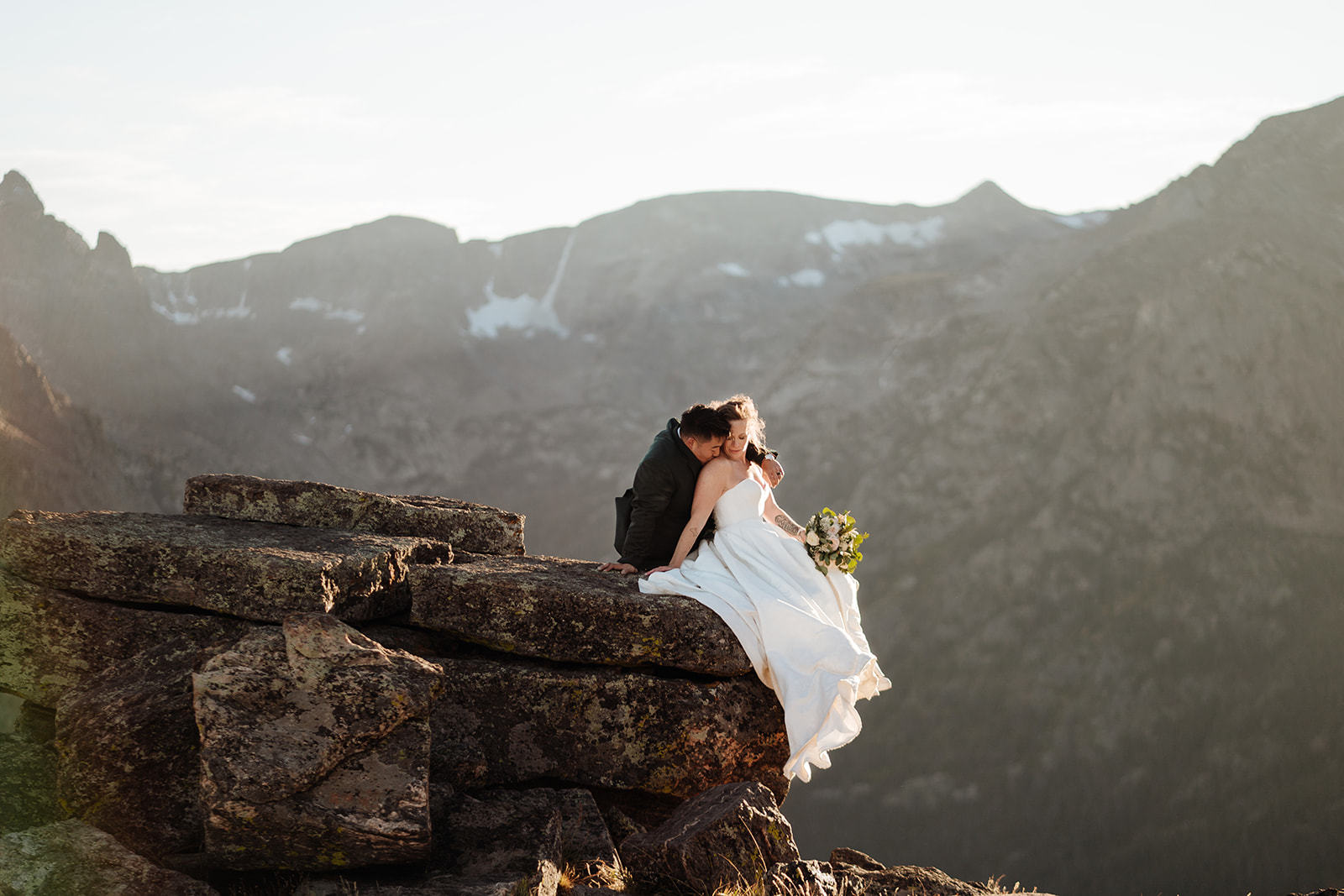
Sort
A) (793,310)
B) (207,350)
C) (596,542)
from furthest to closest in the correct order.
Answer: (793,310)
(207,350)
(596,542)

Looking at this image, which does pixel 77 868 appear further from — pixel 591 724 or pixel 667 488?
pixel 667 488

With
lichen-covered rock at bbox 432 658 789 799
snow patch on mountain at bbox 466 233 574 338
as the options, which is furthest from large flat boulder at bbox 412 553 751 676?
snow patch on mountain at bbox 466 233 574 338

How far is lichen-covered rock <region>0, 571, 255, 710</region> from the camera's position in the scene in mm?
5715

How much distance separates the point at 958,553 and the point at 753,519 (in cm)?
5014

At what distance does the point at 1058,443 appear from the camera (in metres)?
57.2

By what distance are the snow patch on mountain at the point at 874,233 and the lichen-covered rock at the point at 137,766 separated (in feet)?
268

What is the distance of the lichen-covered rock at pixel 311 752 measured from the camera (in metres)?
4.22

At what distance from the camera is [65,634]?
5.76 m

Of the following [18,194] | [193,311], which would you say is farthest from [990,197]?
[18,194]

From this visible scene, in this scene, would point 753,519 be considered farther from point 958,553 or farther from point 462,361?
point 462,361

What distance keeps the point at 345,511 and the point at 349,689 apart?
2757mm

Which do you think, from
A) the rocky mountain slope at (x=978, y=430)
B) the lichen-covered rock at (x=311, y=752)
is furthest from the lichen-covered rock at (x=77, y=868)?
the rocky mountain slope at (x=978, y=430)

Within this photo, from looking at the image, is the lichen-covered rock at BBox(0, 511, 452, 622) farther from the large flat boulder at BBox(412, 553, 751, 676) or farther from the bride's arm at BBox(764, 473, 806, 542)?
the bride's arm at BBox(764, 473, 806, 542)

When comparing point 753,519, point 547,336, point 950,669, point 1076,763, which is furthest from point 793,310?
point 753,519
